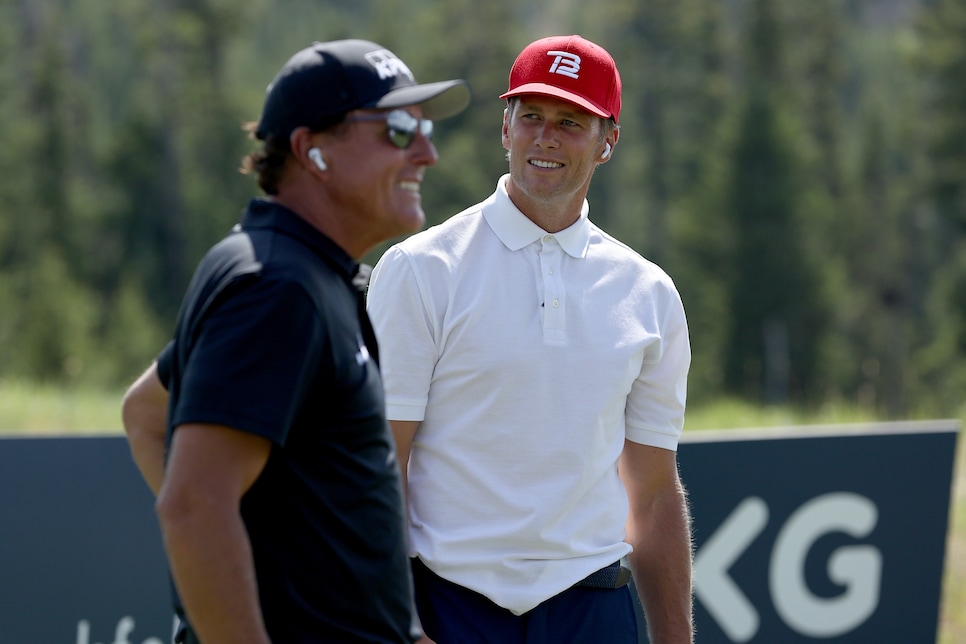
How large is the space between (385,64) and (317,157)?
0.71ft

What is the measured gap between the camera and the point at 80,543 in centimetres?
458

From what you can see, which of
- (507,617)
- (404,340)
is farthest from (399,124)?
(507,617)

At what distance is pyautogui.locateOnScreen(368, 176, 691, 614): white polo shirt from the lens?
2979mm

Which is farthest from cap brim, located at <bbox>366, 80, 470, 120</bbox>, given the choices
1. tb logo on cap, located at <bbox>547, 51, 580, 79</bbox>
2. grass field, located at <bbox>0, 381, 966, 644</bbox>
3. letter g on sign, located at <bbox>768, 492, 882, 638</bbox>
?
grass field, located at <bbox>0, 381, 966, 644</bbox>

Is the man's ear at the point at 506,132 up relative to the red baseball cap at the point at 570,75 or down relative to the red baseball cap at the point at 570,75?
down

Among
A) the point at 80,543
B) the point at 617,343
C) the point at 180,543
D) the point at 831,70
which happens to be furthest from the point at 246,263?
the point at 831,70

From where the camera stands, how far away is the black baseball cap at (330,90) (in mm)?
2162

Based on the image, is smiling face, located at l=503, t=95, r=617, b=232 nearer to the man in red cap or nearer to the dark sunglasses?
the man in red cap

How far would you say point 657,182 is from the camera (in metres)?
61.3

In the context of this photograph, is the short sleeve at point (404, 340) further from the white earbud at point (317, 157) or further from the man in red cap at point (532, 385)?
the white earbud at point (317, 157)

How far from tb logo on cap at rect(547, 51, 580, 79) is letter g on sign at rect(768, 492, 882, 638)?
2752 millimetres

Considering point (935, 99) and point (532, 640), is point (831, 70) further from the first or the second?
point (532, 640)

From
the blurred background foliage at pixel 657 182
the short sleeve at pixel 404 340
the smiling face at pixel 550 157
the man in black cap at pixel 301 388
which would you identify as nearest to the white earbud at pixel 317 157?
the man in black cap at pixel 301 388

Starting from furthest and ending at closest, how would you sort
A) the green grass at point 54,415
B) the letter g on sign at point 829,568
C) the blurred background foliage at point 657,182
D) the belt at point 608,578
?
the blurred background foliage at point 657,182, the green grass at point 54,415, the letter g on sign at point 829,568, the belt at point 608,578
